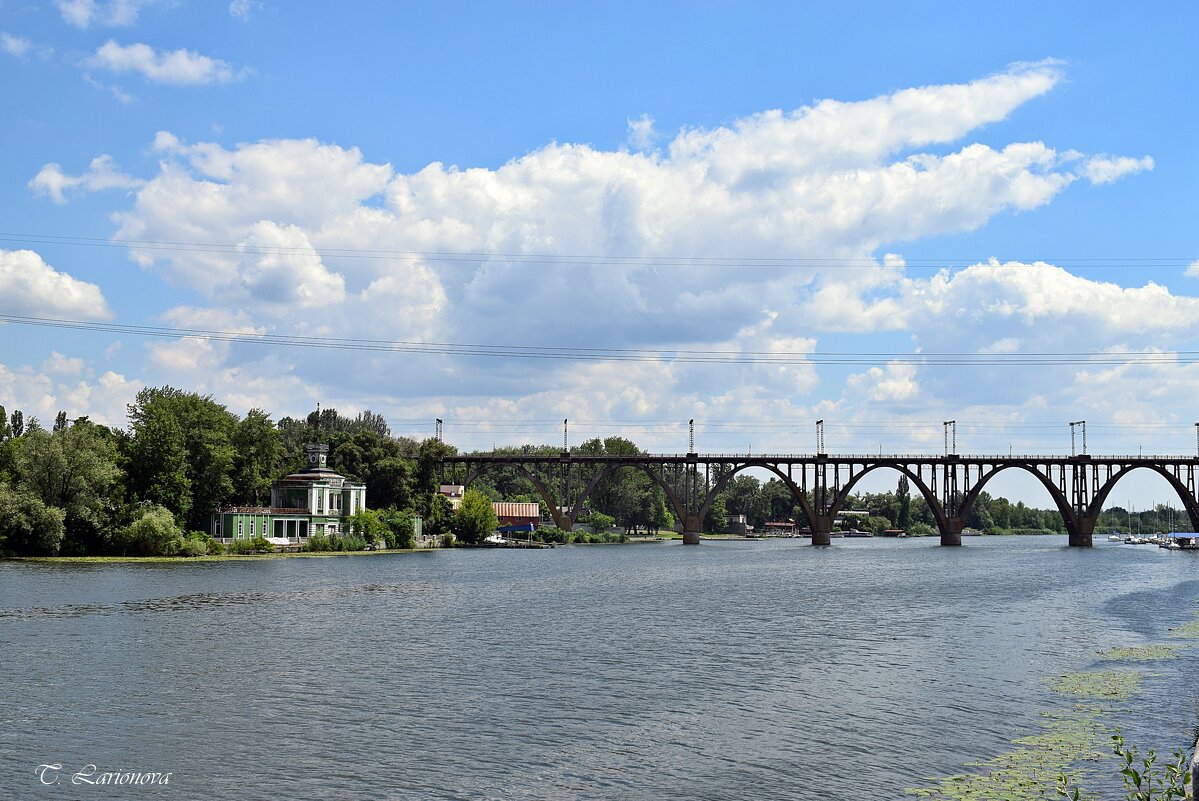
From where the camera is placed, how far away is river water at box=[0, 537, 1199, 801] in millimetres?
22547

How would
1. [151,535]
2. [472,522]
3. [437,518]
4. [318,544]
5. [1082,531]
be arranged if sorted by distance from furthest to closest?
[1082,531]
[472,522]
[437,518]
[318,544]
[151,535]


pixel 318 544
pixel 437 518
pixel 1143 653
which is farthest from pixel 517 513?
pixel 1143 653

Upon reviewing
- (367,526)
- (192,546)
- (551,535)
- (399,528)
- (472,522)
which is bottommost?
(551,535)

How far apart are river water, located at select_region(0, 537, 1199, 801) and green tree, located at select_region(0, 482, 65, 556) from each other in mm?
16947

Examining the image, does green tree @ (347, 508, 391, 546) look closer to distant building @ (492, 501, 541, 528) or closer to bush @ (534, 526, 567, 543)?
bush @ (534, 526, 567, 543)

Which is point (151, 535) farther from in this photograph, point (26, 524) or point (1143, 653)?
point (1143, 653)

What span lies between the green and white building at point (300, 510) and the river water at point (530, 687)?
36.3 m

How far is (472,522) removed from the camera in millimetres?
136750

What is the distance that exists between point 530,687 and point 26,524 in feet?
210

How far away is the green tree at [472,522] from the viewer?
5384 inches

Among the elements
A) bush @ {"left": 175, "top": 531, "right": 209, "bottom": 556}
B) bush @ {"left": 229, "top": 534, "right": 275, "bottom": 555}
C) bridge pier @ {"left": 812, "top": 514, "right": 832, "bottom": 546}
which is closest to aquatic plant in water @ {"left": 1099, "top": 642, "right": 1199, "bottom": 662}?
bush @ {"left": 175, "top": 531, "right": 209, "bottom": 556}

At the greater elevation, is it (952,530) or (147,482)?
(147,482)

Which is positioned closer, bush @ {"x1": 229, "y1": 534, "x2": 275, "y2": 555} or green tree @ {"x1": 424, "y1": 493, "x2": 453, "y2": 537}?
bush @ {"x1": 229, "y1": 534, "x2": 275, "y2": 555}

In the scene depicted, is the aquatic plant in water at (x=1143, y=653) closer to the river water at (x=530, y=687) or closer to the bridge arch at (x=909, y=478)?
the river water at (x=530, y=687)
